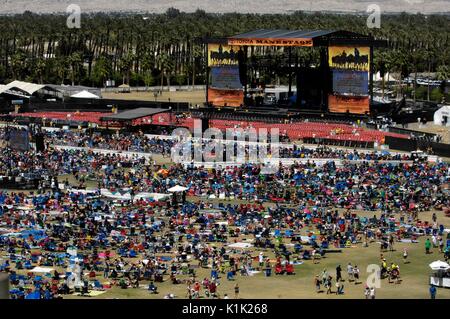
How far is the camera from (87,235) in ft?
133

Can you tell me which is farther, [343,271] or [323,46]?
[323,46]

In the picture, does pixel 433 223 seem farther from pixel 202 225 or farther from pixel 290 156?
pixel 290 156

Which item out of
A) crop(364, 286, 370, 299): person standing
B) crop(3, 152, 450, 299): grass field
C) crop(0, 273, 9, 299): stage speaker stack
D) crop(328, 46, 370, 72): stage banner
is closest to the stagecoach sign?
crop(328, 46, 370, 72): stage banner

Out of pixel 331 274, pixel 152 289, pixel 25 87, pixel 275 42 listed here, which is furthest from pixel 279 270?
pixel 25 87

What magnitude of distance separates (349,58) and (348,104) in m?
4.04

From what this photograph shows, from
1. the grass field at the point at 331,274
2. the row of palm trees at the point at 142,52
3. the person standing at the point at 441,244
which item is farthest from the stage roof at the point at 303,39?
the grass field at the point at 331,274

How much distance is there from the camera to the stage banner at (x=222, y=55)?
92.2 metres

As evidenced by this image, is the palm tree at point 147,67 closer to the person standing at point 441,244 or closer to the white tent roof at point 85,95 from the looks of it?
the white tent roof at point 85,95

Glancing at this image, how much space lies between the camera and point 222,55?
9256 centimetres

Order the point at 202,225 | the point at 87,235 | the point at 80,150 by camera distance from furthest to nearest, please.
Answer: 1. the point at 80,150
2. the point at 202,225
3. the point at 87,235

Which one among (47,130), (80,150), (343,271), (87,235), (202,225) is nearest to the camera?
(343,271)
